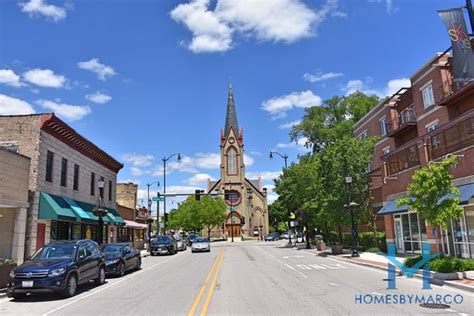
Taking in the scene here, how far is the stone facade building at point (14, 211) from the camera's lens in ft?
64.0

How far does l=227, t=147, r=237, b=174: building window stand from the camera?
95438 millimetres

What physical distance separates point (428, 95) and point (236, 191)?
2760 inches

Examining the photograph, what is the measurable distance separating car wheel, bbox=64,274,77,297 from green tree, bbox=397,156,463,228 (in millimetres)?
12264

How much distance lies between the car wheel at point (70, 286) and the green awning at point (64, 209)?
1047 centimetres

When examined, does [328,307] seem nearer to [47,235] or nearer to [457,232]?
[457,232]

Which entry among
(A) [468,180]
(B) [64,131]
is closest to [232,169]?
(B) [64,131]

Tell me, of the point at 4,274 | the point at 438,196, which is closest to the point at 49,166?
the point at 4,274

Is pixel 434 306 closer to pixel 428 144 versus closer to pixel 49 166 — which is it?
pixel 428 144

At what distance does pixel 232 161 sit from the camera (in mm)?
96125

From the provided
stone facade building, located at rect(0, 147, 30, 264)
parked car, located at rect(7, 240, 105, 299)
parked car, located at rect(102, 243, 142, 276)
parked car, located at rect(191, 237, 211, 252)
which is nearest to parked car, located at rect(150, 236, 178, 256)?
parked car, located at rect(191, 237, 211, 252)

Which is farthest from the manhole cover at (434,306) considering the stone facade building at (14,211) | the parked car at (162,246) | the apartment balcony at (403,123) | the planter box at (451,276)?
the parked car at (162,246)

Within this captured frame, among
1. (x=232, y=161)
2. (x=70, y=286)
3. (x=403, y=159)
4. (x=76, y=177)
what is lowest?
(x=70, y=286)

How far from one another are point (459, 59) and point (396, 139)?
58.3 feet

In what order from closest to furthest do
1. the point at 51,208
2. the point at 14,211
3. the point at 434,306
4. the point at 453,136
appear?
the point at 434,306 < the point at 14,211 < the point at 453,136 < the point at 51,208
